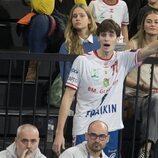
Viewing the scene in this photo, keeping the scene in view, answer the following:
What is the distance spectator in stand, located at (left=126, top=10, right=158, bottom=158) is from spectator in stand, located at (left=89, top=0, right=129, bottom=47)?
0.81 m

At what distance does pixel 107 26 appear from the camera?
7.94 meters

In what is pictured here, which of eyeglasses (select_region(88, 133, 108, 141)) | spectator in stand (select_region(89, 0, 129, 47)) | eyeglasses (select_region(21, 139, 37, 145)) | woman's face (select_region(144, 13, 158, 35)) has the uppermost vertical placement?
spectator in stand (select_region(89, 0, 129, 47))

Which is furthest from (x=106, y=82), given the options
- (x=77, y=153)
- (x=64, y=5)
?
(x=64, y=5)

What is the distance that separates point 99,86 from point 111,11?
245cm

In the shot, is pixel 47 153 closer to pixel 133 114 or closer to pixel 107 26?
pixel 133 114

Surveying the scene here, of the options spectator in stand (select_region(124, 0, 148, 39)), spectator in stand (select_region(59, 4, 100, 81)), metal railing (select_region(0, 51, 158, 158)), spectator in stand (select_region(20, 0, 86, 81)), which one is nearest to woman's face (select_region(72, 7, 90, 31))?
spectator in stand (select_region(59, 4, 100, 81))

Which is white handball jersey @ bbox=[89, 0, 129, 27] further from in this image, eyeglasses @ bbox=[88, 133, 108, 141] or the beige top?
eyeglasses @ bbox=[88, 133, 108, 141]

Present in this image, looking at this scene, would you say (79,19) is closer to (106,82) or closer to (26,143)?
(106,82)

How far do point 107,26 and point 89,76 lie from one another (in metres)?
0.50

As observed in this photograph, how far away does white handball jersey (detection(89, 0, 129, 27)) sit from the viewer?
1028 cm

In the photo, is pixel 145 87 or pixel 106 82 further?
pixel 145 87

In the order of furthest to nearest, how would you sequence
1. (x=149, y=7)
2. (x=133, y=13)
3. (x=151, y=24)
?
(x=133, y=13)
(x=149, y=7)
(x=151, y=24)

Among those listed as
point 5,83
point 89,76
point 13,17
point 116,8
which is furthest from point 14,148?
point 13,17

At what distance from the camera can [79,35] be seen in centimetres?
912
